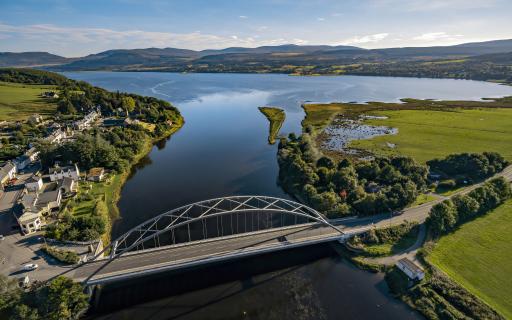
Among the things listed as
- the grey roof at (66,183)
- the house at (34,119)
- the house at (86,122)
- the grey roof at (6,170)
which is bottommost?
the grey roof at (66,183)

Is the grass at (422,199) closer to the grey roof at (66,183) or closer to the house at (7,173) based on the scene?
the grey roof at (66,183)

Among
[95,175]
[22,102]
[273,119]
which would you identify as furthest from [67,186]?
[22,102]

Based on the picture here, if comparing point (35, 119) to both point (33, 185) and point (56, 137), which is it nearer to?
point (56, 137)

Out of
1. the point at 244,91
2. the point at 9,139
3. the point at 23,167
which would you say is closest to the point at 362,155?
the point at 23,167

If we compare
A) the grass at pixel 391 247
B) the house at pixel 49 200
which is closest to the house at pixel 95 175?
the house at pixel 49 200

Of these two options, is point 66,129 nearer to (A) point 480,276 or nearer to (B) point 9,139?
(B) point 9,139
